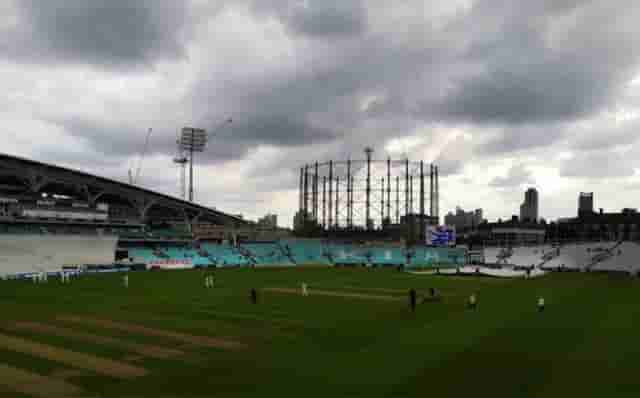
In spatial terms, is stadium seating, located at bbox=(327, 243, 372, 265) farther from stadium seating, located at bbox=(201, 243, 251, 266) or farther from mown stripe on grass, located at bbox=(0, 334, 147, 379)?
mown stripe on grass, located at bbox=(0, 334, 147, 379)

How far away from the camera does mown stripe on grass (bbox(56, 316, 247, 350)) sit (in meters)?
21.0

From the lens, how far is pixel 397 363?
17.7 m

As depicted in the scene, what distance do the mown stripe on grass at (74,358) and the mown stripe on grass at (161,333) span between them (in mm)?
4007

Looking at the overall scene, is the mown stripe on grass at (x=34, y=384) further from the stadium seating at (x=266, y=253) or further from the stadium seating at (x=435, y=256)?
the stadium seating at (x=435, y=256)

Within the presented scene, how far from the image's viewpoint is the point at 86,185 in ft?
280

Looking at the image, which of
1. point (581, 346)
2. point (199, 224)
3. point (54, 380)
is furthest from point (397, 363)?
point (199, 224)

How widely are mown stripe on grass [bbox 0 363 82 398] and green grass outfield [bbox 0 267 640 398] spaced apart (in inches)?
8.2

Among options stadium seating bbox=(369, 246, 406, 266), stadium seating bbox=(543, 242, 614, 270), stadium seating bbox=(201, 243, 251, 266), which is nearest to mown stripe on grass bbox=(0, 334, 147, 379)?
stadium seating bbox=(201, 243, 251, 266)

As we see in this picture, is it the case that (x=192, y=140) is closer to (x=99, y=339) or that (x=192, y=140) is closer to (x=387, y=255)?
(x=387, y=255)

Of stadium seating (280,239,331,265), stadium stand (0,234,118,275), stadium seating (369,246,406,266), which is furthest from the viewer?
stadium seating (280,239,331,265)

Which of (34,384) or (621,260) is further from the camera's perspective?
(621,260)

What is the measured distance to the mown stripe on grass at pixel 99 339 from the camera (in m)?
19.2

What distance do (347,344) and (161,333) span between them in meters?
9.06

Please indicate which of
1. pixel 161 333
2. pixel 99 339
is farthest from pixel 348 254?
pixel 99 339
